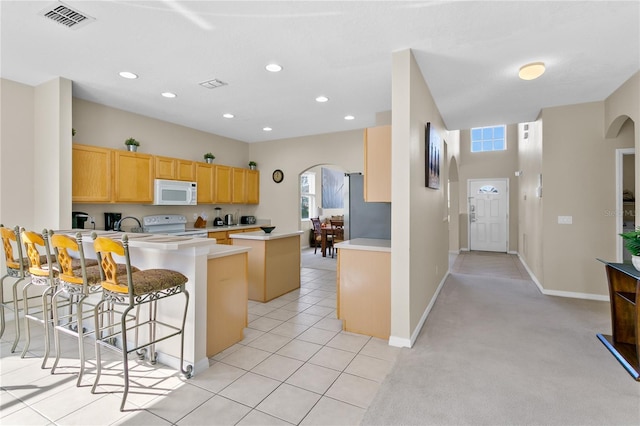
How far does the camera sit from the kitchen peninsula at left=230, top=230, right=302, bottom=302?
415cm

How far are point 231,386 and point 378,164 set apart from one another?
231 cm

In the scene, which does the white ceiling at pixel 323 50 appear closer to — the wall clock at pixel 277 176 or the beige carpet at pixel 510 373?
the wall clock at pixel 277 176

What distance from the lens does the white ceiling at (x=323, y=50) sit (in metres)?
2.27

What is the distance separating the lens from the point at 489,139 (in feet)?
28.9

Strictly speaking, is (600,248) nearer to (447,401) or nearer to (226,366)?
(447,401)

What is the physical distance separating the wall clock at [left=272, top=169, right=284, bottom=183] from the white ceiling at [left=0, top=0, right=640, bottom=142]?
7.70 ft

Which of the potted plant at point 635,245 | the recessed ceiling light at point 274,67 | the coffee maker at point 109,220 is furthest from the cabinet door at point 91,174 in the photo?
the potted plant at point 635,245

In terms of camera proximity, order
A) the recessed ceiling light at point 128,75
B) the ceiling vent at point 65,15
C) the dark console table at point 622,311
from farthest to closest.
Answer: the recessed ceiling light at point 128,75, the dark console table at point 622,311, the ceiling vent at point 65,15

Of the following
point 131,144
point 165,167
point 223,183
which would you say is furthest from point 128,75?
point 223,183

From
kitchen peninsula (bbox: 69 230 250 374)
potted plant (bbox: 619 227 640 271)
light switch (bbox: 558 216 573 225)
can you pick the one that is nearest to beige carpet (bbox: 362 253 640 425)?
potted plant (bbox: 619 227 640 271)

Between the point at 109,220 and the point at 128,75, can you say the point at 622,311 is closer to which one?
the point at 128,75

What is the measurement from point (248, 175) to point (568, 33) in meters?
5.47

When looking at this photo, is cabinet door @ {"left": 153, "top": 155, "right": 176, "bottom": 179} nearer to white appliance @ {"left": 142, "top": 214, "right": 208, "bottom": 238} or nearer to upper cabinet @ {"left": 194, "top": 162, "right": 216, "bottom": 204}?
upper cabinet @ {"left": 194, "top": 162, "right": 216, "bottom": 204}

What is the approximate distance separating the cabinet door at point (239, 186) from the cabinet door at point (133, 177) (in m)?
1.74
